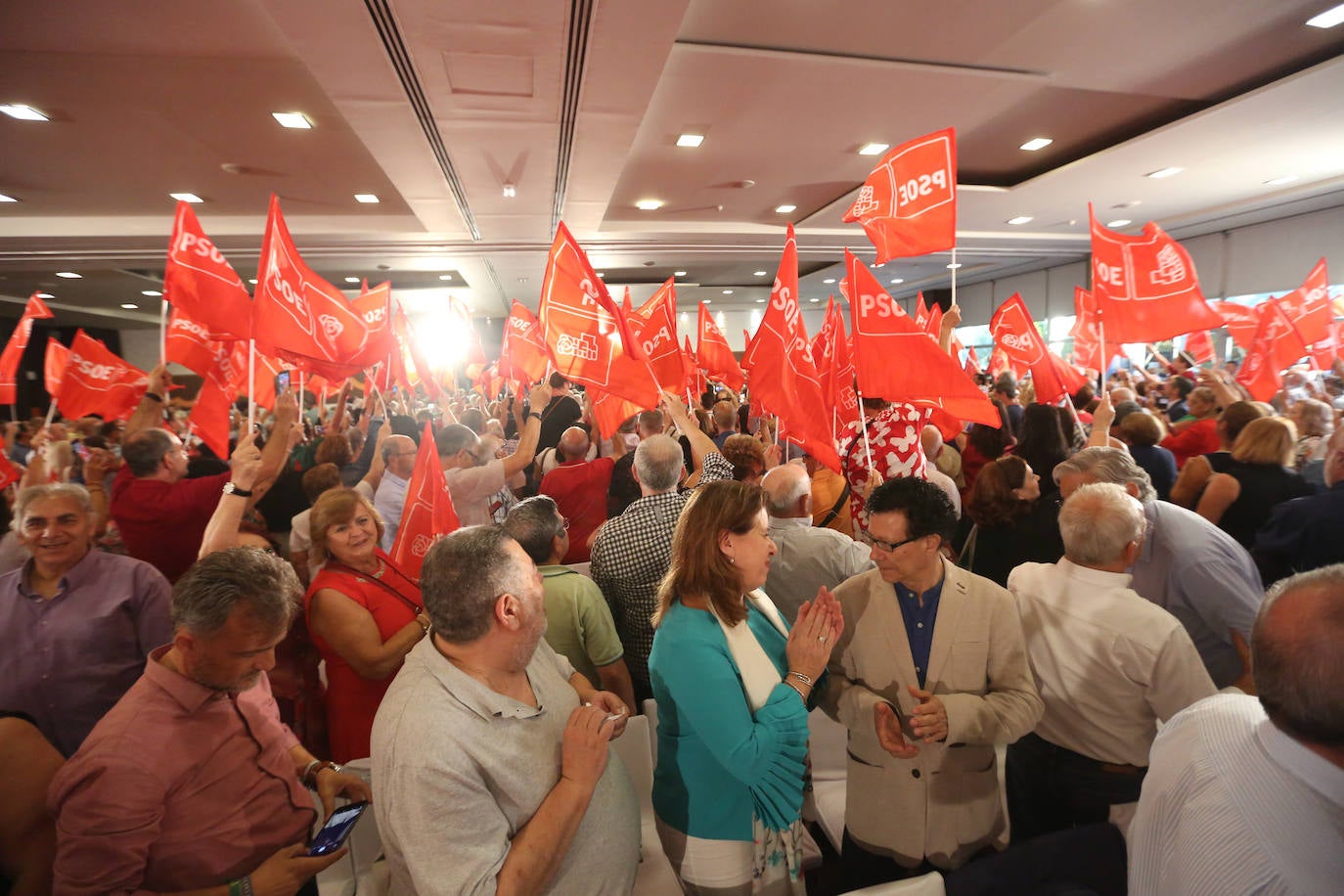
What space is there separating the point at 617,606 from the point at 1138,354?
1419 cm

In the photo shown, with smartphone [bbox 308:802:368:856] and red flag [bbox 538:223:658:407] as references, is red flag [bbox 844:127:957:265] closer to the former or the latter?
red flag [bbox 538:223:658:407]

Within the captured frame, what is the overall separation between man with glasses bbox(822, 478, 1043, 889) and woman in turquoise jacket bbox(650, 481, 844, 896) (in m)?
0.26

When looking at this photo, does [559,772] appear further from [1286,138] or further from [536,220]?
[1286,138]

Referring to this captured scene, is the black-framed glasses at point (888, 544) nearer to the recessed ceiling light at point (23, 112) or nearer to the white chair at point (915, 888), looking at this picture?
the white chair at point (915, 888)

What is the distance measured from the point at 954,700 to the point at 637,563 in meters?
1.37

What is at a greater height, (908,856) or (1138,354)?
(1138,354)

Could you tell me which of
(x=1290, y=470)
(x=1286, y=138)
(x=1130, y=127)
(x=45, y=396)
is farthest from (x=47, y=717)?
(x=45, y=396)

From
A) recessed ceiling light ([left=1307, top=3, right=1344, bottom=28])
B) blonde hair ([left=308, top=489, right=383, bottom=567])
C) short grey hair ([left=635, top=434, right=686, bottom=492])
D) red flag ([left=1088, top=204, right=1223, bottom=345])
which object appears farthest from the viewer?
recessed ceiling light ([left=1307, top=3, right=1344, bottom=28])

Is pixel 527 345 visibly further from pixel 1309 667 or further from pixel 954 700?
pixel 1309 667

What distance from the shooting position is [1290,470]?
3404 millimetres

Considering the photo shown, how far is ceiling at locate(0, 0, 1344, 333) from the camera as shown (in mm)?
4738

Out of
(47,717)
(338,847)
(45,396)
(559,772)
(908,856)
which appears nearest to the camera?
(559,772)

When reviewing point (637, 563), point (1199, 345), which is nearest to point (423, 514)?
point (637, 563)

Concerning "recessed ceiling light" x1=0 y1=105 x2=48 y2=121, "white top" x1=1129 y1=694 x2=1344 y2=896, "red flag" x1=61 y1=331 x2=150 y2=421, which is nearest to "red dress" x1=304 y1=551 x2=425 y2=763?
"white top" x1=1129 y1=694 x2=1344 y2=896
